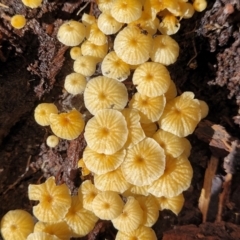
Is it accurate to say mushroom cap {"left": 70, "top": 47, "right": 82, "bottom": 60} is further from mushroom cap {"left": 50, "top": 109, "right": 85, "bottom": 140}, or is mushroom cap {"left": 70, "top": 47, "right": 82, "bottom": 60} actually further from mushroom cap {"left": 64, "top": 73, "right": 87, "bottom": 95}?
mushroom cap {"left": 50, "top": 109, "right": 85, "bottom": 140}

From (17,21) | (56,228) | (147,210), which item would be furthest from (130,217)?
(17,21)

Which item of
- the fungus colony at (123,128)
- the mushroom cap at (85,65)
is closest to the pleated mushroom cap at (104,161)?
the fungus colony at (123,128)

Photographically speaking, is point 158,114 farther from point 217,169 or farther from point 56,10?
point 56,10

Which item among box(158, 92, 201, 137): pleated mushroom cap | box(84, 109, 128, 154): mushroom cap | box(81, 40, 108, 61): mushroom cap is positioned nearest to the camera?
box(84, 109, 128, 154): mushroom cap

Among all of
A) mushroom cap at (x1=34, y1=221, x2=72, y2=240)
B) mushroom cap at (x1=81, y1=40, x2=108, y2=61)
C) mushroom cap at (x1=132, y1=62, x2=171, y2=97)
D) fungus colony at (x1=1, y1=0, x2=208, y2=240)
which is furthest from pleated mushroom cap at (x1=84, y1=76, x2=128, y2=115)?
mushroom cap at (x1=34, y1=221, x2=72, y2=240)

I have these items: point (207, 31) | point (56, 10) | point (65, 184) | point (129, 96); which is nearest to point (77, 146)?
point (65, 184)
